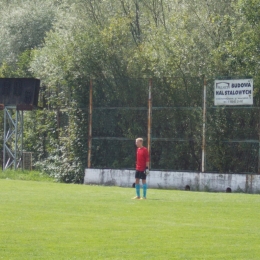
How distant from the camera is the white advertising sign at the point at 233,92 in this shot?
29188 mm

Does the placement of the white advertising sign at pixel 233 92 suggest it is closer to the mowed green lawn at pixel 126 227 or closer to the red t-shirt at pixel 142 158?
the mowed green lawn at pixel 126 227

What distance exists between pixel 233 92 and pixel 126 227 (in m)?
14.8

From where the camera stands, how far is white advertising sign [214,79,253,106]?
2919cm

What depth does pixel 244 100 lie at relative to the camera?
29.3m

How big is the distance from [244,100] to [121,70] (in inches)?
331

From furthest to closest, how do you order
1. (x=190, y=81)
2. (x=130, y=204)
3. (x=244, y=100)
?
(x=190, y=81)
(x=244, y=100)
(x=130, y=204)

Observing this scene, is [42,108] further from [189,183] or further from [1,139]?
[189,183]

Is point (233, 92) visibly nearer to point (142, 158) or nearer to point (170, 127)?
point (170, 127)

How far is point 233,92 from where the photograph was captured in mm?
29531

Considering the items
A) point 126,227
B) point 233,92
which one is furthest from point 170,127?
point 126,227

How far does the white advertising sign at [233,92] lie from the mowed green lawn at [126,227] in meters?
5.63

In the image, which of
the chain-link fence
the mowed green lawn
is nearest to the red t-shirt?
the mowed green lawn

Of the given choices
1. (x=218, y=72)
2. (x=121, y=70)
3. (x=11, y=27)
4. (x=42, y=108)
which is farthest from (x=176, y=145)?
(x=11, y=27)

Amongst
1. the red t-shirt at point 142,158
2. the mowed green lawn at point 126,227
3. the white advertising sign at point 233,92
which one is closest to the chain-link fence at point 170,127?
the white advertising sign at point 233,92
